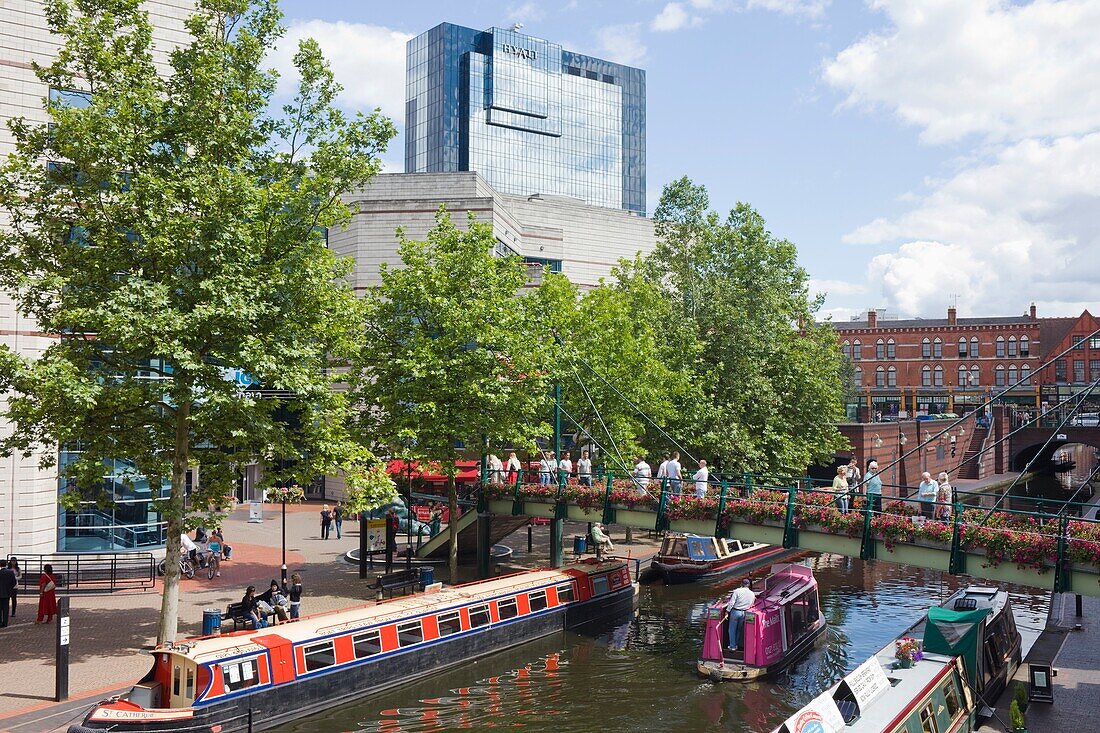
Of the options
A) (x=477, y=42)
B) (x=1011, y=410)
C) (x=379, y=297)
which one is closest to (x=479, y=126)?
(x=477, y=42)

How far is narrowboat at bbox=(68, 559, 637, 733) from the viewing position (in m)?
19.6

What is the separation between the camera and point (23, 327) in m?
31.8

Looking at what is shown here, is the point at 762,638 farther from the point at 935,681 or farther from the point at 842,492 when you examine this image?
the point at 935,681

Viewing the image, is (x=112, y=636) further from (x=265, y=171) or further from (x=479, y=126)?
(x=479, y=126)

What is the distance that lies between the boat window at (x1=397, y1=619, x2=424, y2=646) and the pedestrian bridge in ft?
27.4

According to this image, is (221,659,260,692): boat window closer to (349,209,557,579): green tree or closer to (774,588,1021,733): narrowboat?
(349,209,557,579): green tree

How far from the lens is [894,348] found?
362 feet

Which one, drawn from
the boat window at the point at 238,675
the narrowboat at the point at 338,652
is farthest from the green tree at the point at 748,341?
the boat window at the point at 238,675

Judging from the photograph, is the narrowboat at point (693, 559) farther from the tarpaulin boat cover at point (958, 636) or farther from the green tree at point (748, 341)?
the tarpaulin boat cover at point (958, 636)

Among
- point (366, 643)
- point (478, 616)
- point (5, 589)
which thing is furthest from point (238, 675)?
point (5, 589)

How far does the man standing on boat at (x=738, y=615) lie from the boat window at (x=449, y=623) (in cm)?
783

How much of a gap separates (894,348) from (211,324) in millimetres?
101660

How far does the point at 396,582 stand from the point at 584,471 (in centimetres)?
930

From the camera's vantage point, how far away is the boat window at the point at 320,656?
2212 centimetres
